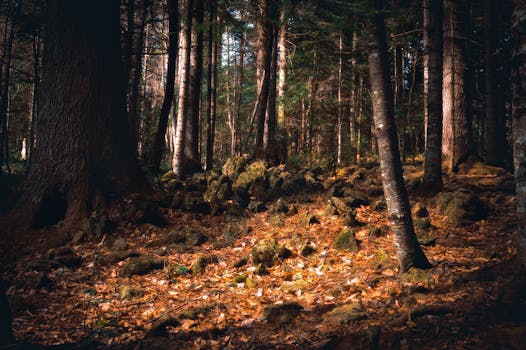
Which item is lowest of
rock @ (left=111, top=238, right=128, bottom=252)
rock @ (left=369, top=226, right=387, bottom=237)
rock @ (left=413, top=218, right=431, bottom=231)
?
rock @ (left=111, top=238, right=128, bottom=252)

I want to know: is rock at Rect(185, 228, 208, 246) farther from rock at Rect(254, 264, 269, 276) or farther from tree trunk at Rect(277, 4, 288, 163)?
tree trunk at Rect(277, 4, 288, 163)

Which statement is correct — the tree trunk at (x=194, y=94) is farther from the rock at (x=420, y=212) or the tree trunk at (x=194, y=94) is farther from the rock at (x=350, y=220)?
the rock at (x=420, y=212)

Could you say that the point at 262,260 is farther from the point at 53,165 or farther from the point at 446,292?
the point at 53,165

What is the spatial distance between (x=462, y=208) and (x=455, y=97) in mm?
4992

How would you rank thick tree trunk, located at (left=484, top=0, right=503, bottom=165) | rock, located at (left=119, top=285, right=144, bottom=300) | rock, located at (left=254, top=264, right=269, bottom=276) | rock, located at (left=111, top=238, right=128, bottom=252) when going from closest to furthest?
rock, located at (left=119, top=285, right=144, bottom=300), rock, located at (left=254, top=264, right=269, bottom=276), rock, located at (left=111, top=238, right=128, bottom=252), thick tree trunk, located at (left=484, top=0, right=503, bottom=165)

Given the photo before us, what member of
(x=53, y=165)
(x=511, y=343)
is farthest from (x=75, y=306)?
(x=511, y=343)

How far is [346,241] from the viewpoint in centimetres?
610

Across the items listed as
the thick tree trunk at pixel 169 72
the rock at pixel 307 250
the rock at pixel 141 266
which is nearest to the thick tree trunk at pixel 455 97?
the rock at pixel 307 250

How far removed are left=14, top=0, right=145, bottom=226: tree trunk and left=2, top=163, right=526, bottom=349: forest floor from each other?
717mm

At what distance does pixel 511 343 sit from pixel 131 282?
481 cm

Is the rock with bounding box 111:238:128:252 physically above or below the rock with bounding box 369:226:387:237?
below

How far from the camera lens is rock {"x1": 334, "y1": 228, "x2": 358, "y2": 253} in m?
6.01

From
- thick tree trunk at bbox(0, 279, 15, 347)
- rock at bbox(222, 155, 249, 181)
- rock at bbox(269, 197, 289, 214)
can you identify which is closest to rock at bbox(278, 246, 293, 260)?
rock at bbox(269, 197, 289, 214)

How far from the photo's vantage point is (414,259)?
4.55 m
